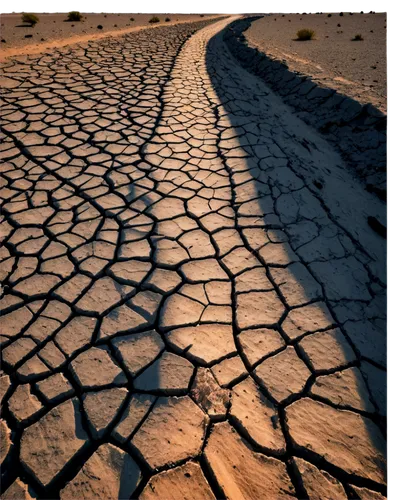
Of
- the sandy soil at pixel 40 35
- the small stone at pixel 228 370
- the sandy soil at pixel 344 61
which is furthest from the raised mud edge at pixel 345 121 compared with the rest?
the sandy soil at pixel 40 35

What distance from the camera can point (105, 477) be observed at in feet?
3.37

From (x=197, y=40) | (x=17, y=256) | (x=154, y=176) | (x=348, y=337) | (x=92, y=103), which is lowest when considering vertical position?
(x=348, y=337)

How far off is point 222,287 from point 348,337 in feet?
2.16

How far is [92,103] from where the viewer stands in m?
3.68

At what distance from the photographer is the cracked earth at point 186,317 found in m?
1.07

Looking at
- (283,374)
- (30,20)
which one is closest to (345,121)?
(283,374)

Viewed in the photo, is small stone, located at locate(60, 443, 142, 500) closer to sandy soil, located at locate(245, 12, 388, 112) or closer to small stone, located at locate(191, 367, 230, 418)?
small stone, located at locate(191, 367, 230, 418)

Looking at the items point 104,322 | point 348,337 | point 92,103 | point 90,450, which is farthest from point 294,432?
point 92,103

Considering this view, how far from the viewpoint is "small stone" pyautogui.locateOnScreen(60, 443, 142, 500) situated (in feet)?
3.26

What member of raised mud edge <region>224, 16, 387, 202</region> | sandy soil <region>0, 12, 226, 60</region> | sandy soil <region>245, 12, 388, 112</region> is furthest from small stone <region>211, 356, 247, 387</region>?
sandy soil <region>0, 12, 226, 60</region>

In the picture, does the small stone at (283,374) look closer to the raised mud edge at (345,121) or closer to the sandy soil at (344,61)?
the raised mud edge at (345,121)

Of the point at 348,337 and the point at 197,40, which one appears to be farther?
the point at 197,40

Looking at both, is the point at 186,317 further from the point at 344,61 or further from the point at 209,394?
the point at 344,61

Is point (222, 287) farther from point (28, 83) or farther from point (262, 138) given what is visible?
point (28, 83)
